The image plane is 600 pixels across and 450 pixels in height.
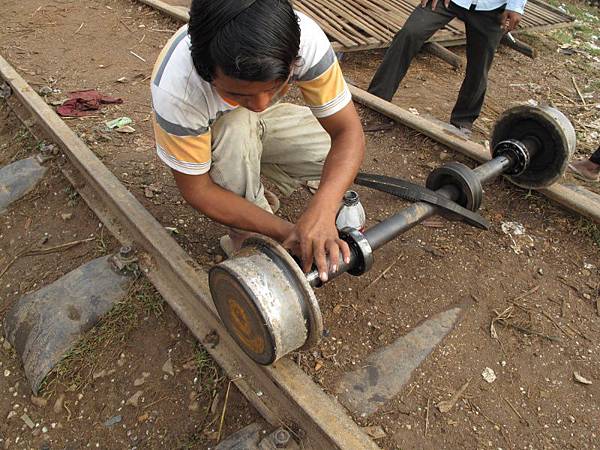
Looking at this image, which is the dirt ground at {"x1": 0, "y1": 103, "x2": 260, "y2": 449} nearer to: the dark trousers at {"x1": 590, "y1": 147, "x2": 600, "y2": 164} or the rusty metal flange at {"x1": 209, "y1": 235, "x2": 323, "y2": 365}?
the rusty metal flange at {"x1": 209, "y1": 235, "x2": 323, "y2": 365}

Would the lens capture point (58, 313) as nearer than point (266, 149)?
Yes

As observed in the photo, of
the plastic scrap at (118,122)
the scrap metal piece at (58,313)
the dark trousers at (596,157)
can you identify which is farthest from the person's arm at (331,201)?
the dark trousers at (596,157)

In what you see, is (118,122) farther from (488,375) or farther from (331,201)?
(488,375)

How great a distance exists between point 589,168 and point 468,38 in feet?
5.04

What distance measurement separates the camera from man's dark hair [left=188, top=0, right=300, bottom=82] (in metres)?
1.60

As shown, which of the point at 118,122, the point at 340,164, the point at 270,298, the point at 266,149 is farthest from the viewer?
the point at 118,122

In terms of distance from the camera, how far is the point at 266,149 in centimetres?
295

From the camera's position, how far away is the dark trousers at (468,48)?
4.25 m

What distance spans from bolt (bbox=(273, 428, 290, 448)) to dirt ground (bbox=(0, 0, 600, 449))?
0.87 ft

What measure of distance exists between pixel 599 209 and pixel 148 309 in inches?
113

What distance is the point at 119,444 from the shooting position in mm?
2371

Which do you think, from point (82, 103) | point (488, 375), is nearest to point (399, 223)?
point (488, 375)

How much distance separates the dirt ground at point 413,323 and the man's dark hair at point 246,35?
5.00 feet

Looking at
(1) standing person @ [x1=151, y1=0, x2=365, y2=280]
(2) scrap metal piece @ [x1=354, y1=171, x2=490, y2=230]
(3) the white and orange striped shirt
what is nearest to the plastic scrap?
(1) standing person @ [x1=151, y1=0, x2=365, y2=280]
